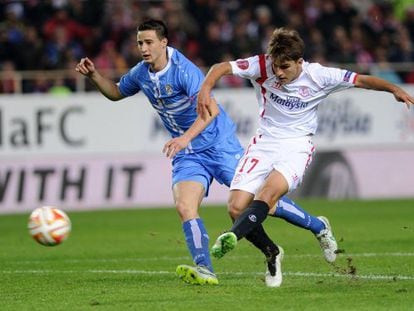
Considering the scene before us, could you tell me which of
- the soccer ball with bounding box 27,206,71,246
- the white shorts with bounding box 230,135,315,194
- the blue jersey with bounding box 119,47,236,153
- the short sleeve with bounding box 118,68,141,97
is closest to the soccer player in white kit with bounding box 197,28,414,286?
the white shorts with bounding box 230,135,315,194

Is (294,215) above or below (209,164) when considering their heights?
below

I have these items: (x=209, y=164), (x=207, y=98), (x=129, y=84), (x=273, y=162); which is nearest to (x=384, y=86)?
(x=273, y=162)

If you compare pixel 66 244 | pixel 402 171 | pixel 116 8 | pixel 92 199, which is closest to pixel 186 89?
pixel 66 244

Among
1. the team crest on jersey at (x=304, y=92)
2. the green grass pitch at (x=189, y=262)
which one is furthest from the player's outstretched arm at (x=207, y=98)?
the green grass pitch at (x=189, y=262)

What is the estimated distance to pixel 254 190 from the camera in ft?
30.6

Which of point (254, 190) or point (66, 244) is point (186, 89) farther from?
point (66, 244)

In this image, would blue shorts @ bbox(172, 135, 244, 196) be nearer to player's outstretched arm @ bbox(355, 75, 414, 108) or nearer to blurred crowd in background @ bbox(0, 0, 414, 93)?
player's outstretched arm @ bbox(355, 75, 414, 108)

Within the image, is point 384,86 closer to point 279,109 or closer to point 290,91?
point 290,91

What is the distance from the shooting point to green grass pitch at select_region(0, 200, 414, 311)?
322 inches

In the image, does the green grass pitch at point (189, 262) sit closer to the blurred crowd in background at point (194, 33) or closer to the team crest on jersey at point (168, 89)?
the team crest on jersey at point (168, 89)

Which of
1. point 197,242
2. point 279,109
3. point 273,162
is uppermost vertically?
point 279,109

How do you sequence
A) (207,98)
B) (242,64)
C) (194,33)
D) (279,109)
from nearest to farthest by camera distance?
(207,98) → (242,64) → (279,109) → (194,33)

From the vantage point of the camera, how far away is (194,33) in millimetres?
23344

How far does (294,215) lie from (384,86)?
1837mm
